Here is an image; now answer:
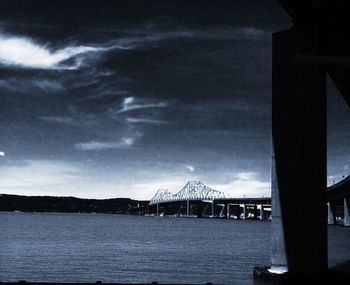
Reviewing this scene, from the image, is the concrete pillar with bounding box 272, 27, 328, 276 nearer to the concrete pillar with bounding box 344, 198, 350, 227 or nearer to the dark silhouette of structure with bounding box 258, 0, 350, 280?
the dark silhouette of structure with bounding box 258, 0, 350, 280

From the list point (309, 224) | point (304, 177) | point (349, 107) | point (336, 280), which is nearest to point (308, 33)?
point (304, 177)

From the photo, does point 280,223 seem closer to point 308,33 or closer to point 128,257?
point 308,33

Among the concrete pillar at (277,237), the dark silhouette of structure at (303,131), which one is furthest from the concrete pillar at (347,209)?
the dark silhouette of structure at (303,131)

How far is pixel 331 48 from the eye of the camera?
18.7m

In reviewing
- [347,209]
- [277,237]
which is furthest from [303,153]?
[347,209]

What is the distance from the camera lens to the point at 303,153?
18.3m

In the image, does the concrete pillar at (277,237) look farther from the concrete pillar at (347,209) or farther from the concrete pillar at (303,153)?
the concrete pillar at (347,209)

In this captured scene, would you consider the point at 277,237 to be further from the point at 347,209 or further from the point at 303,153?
the point at 347,209

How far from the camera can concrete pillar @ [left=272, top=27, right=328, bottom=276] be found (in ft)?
60.2

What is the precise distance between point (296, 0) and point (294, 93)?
298 cm

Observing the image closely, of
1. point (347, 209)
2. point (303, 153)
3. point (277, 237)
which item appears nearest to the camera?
point (303, 153)

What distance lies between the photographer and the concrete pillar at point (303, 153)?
18.3m

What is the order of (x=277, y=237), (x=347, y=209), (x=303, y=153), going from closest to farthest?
1. (x=303, y=153)
2. (x=277, y=237)
3. (x=347, y=209)

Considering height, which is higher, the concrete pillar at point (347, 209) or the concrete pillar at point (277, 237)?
the concrete pillar at point (347, 209)
